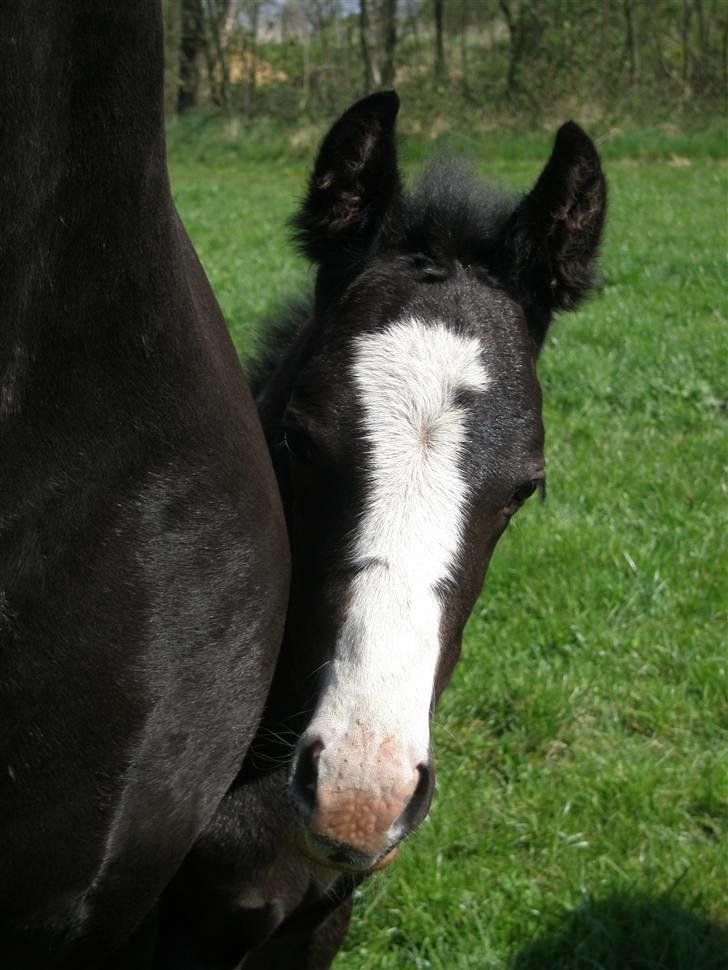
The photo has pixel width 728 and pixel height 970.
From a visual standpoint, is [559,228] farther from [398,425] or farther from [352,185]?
[398,425]

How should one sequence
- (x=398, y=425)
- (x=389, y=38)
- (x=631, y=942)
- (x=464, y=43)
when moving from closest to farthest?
(x=398, y=425) → (x=631, y=942) → (x=389, y=38) → (x=464, y=43)

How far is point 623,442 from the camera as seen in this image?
5.82 meters

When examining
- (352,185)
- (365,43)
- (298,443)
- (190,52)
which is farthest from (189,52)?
(298,443)

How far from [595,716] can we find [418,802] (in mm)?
2027

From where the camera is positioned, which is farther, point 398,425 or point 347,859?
point 398,425

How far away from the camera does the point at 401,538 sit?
2.13 m

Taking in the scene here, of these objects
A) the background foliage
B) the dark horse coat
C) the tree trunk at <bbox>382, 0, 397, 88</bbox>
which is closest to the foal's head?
the dark horse coat

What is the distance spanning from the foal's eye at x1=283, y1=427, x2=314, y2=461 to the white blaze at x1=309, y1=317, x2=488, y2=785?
0.44 feet

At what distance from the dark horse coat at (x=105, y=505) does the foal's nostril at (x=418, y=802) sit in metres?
0.32

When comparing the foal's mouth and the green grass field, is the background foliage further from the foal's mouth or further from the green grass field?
the foal's mouth

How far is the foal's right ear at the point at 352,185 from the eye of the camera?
2537 mm

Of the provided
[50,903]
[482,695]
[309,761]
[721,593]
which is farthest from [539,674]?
[50,903]

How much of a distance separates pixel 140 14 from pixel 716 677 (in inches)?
123

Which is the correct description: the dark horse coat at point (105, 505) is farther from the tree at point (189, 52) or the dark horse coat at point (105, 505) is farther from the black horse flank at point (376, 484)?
the tree at point (189, 52)
